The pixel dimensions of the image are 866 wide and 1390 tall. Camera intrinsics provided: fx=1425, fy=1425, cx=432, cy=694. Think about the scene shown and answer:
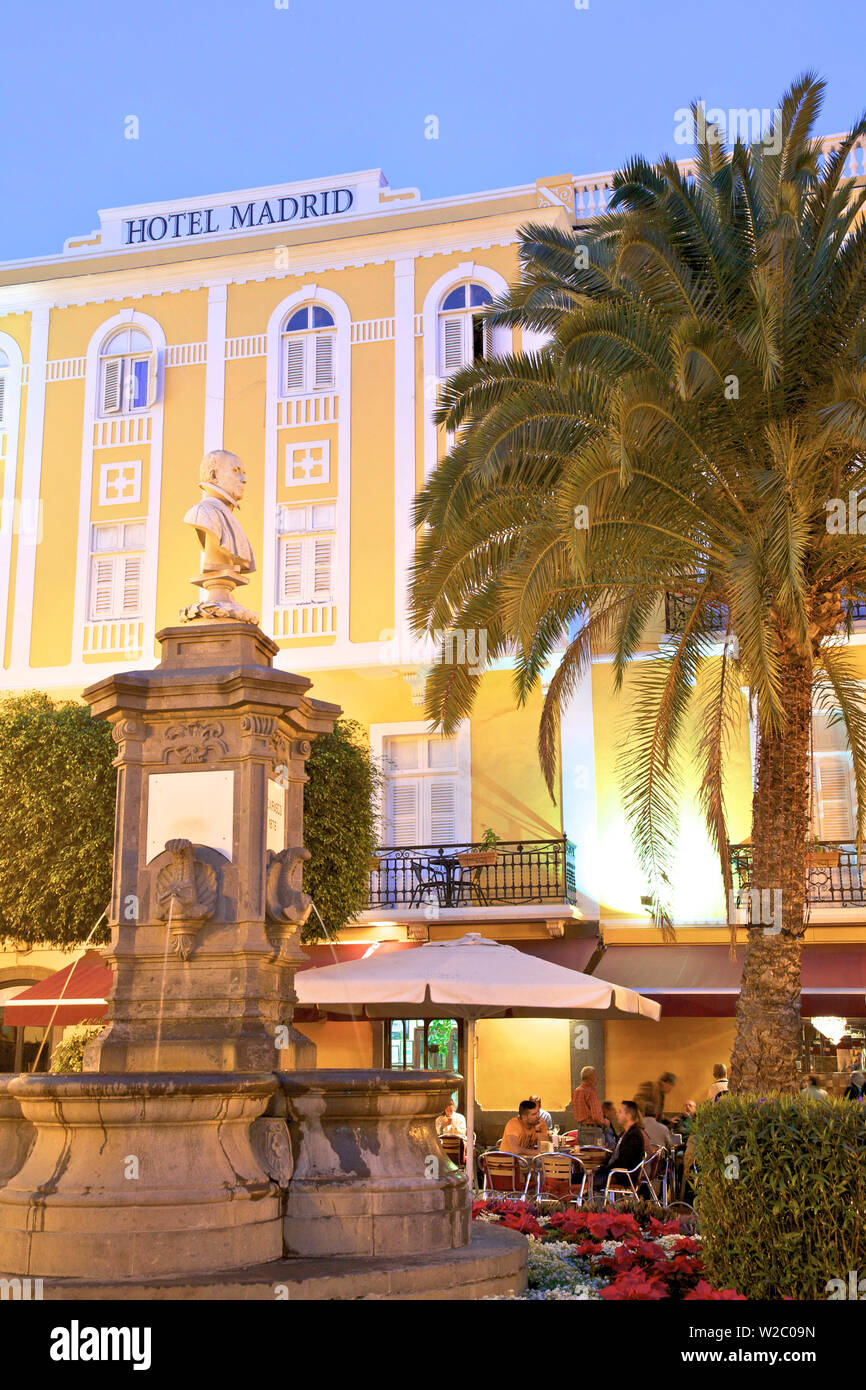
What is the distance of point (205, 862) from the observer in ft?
28.9

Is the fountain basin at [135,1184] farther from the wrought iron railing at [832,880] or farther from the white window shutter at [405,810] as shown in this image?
the white window shutter at [405,810]

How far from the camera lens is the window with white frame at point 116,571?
25.0 metres

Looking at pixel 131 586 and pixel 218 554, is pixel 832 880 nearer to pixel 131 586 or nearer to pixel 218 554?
pixel 131 586

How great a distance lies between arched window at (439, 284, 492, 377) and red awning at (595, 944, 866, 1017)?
33.9ft

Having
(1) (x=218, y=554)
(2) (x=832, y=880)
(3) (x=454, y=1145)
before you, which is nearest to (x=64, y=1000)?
(3) (x=454, y=1145)

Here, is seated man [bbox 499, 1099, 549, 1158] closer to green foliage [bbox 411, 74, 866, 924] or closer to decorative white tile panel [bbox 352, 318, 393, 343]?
green foliage [bbox 411, 74, 866, 924]

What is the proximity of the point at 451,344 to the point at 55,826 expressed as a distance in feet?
36.7

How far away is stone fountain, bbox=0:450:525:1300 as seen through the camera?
6660 millimetres

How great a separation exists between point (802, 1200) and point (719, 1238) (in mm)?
551

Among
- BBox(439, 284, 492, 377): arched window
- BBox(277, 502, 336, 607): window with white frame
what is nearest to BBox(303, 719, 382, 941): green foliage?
BBox(277, 502, 336, 607): window with white frame

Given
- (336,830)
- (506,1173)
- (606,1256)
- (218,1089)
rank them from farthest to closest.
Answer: (336,830)
(506,1173)
(606,1256)
(218,1089)

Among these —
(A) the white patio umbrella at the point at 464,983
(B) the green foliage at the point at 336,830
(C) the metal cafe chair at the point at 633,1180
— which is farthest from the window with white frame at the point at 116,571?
(C) the metal cafe chair at the point at 633,1180
